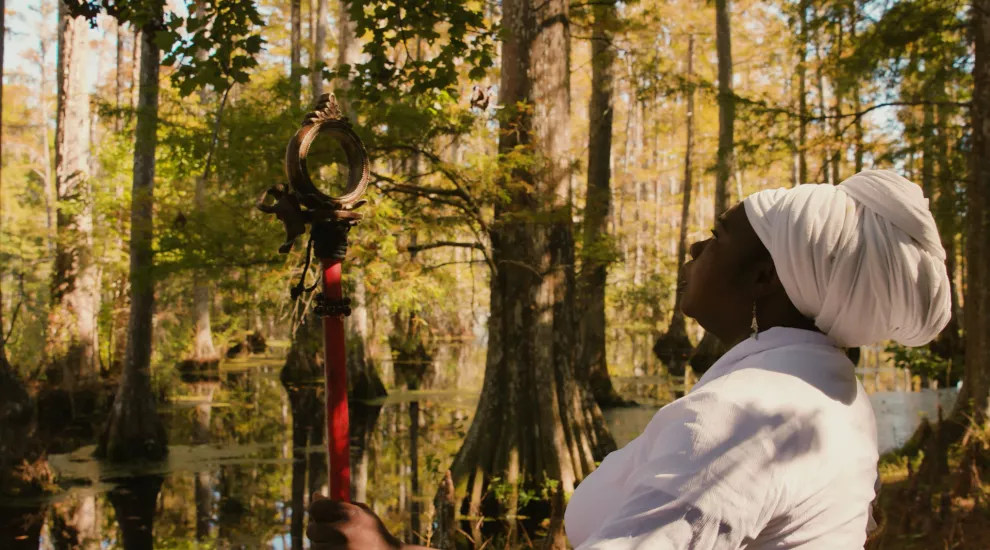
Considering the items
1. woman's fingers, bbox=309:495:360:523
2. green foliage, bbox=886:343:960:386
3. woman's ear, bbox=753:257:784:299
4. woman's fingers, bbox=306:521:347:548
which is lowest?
green foliage, bbox=886:343:960:386

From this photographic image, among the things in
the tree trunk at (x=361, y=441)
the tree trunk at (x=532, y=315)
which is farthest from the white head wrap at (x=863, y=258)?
the tree trunk at (x=361, y=441)

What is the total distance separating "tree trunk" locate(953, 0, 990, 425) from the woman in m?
7.27

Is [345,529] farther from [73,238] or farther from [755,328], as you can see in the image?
[73,238]

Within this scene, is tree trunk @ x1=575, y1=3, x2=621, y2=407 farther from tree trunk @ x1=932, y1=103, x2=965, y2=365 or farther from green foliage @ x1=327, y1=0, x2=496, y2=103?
green foliage @ x1=327, y1=0, x2=496, y2=103

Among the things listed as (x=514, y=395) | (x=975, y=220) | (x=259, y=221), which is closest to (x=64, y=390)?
(x=259, y=221)

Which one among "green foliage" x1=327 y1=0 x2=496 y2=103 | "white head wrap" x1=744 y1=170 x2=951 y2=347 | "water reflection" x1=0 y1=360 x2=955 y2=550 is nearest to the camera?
"white head wrap" x1=744 y1=170 x2=951 y2=347

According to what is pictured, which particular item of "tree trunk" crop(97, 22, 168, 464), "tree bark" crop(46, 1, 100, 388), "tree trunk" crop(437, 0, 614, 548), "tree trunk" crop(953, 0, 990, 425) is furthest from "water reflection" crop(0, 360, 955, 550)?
"tree bark" crop(46, 1, 100, 388)

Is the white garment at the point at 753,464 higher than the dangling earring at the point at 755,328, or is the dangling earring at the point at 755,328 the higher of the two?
the dangling earring at the point at 755,328

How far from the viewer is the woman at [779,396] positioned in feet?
3.76

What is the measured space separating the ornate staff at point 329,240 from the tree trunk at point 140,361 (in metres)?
9.63

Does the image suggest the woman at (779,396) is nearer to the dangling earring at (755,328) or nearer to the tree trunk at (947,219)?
the dangling earring at (755,328)

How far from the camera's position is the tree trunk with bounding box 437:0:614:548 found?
812 cm

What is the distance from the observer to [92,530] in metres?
8.46

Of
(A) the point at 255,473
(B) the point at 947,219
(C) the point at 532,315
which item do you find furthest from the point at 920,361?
(A) the point at 255,473
